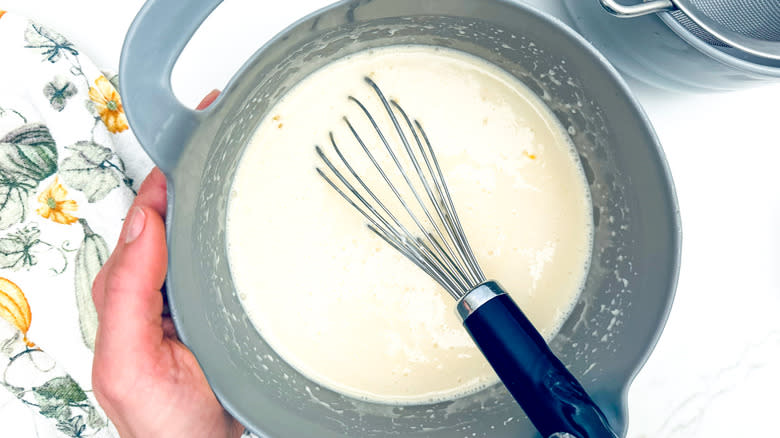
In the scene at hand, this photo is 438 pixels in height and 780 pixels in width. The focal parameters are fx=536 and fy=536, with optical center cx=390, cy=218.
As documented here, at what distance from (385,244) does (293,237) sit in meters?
0.11

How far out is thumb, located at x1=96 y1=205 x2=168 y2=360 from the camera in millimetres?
555

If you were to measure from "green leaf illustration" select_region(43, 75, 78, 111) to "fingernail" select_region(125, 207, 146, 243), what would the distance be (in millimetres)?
224

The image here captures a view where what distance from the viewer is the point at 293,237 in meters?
0.65

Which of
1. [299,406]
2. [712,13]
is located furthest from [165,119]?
[712,13]

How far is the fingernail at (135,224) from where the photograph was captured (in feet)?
1.83

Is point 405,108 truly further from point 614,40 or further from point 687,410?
point 687,410

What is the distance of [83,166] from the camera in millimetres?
676

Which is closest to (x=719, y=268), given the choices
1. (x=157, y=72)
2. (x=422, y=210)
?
(x=422, y=210)

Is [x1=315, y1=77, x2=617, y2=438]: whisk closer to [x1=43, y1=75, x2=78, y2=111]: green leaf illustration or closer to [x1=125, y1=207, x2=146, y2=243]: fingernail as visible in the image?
[x1=125, y1=207, x2=146, y2=243]: fingernail

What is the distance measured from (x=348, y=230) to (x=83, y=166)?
1.14ft

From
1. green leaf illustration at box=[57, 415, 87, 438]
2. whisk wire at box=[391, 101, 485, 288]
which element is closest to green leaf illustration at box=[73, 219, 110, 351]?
green leaf illustration at box=[57, 415, 87, 438]

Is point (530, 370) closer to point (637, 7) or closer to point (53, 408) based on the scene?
point (637, 7)

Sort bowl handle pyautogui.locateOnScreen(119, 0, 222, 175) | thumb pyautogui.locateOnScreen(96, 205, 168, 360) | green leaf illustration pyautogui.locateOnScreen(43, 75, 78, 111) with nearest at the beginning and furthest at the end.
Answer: bowl handle pyautogui.locateOnScreen(119, 0, 222, 175)
thumb pyautogui.locateOnScreen(96, 205, 168, 360)
green leaf illustration pyautogui.locateOnScreen(43, 75, 78, 111)

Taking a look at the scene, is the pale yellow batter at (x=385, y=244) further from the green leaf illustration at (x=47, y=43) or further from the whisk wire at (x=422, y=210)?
the green leaf illustration at (x=47, y=43)
